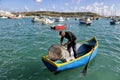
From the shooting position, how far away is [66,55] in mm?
14078

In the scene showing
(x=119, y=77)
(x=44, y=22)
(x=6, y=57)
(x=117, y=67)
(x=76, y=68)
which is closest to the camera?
(x=119, y=77)

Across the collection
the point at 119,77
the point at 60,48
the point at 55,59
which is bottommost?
the point at 119,77

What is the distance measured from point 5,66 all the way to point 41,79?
399 centimetres

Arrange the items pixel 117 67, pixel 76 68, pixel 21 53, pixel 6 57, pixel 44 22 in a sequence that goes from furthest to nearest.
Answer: pixel 44 22 → pixel 21 53 → pixel 6 57 → pixel 117 67 → pixel 76 68

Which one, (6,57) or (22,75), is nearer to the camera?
(22,75)

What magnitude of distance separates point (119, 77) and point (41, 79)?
19.0 ft

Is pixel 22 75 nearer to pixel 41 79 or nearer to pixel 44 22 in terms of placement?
pixel 41 79

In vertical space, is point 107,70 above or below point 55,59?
below

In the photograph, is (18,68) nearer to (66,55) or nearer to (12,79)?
(12,79)

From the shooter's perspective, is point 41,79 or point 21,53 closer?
point 41,79

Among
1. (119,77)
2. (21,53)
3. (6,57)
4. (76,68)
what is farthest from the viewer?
(21,53)

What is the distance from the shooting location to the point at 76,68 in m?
14.6

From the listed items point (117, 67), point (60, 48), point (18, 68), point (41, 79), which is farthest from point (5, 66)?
point (117, 67)

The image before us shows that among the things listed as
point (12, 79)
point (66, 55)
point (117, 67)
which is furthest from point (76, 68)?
point (12, 79)
